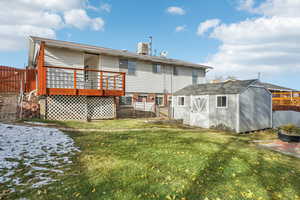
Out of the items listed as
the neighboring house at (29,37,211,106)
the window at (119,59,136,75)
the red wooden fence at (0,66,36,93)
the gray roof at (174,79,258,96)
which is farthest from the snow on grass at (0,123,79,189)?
the red wooden fence at (0,66,36,93)

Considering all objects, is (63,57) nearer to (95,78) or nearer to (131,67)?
(95,78)

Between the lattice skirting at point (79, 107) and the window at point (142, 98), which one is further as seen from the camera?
the window at point (142, 98)

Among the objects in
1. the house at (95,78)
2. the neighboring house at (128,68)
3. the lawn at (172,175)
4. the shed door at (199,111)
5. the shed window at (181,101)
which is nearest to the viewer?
the lawn at (172,175)

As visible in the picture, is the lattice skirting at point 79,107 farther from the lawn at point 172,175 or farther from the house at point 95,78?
the lawn at point 172,175

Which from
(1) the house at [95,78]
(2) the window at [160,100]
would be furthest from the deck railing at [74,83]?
(2) the window at [160,100]

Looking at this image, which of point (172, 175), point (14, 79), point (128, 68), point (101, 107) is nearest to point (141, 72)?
point (128, 68)

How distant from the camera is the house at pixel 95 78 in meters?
11.1

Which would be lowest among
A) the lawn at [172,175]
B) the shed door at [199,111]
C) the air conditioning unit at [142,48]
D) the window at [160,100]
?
the lawn at [172,175]

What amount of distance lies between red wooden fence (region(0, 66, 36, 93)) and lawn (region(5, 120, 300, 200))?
1358 cm

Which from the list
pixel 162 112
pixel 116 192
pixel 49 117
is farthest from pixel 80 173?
pixel 162 112

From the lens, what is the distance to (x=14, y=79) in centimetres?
1625

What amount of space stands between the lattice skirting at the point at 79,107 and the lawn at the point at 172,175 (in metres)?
6.05

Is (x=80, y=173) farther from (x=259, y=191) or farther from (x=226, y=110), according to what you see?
(x=226, y=110)

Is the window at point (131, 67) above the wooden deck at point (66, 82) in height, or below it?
above
